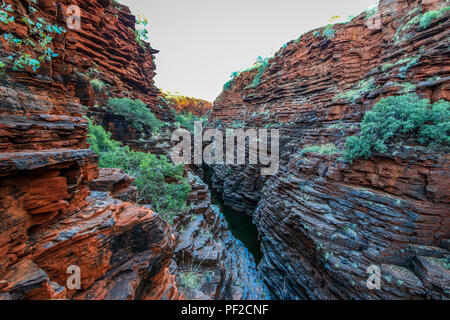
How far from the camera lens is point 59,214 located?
80.4 inches

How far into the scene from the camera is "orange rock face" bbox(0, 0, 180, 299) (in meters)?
1.54

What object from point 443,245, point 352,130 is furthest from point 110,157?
point 443,245

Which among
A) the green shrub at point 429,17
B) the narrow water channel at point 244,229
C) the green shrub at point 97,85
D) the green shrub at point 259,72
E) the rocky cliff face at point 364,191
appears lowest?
the narrow water channel at point 244,229

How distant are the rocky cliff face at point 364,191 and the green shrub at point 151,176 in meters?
4.81

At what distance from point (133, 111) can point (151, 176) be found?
5.32 m

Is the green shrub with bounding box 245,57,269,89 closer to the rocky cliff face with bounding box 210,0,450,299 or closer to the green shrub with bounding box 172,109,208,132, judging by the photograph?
the rocky cliff face with bounding box 210,0,450,299

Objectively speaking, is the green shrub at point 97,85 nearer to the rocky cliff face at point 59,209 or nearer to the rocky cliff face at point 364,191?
the rocky cliff face at point 59,209

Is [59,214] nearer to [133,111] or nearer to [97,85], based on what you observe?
[133,111]

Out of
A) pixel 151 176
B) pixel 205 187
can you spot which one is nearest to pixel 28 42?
pixel 151 176

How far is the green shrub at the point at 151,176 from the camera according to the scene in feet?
19.4

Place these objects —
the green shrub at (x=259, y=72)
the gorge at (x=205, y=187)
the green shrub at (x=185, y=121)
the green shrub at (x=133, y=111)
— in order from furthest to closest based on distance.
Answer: the green shrub at (x=185, y=121) → the green shrub at (x=259, y=72) → the green shrub at (x=133, y=111) → the gorge at (x=205, y=187)

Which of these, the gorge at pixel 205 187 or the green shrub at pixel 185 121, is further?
the green shrub at pixel 185 121

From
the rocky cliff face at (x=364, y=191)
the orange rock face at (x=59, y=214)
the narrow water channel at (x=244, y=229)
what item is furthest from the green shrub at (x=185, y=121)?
the orange rock face at (x=59, y=214)

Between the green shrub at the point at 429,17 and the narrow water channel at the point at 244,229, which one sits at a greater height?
the green shrub at the point at 429,17
